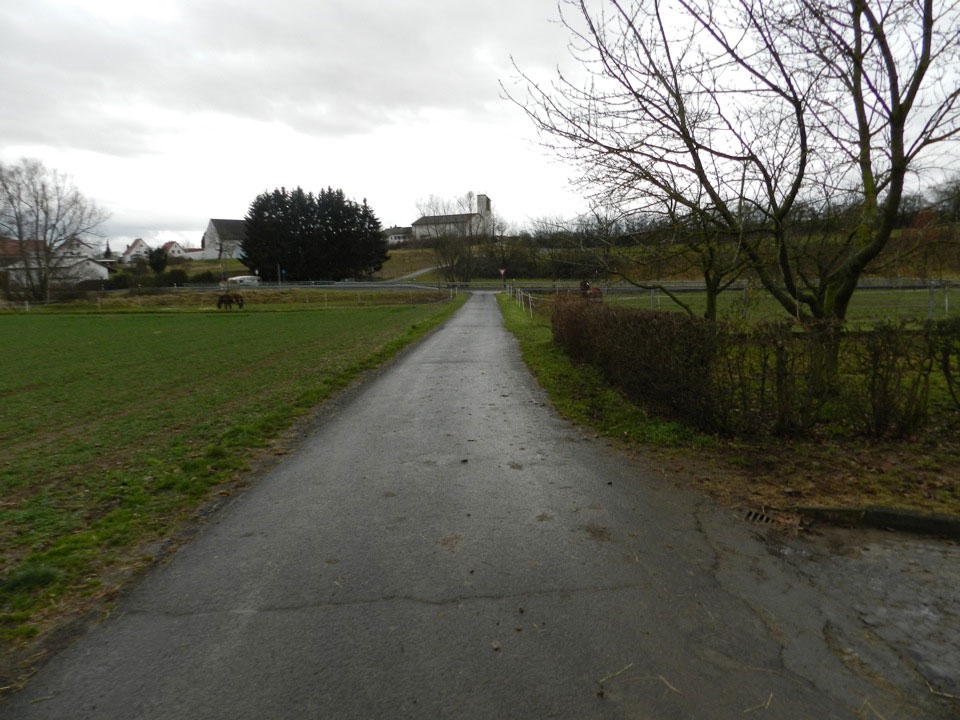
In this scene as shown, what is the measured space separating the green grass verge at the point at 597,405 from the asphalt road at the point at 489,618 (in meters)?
1.48

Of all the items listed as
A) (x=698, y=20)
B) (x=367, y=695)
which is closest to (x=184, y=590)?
(x=367, y=695)

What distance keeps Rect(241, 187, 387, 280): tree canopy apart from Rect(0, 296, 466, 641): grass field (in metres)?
56.5

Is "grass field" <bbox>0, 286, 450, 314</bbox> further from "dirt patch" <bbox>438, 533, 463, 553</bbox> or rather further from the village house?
"dirt patch" <bbox>438, 533, 463, 553</bbox>

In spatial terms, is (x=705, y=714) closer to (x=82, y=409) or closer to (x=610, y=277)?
(x=610, y=277)

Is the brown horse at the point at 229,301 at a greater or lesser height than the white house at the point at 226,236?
lesser

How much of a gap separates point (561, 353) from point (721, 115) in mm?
8922

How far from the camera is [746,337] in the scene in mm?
6094

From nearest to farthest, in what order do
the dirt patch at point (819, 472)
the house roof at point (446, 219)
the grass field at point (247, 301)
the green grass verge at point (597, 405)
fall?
1. the dirt patch at point (819, 472)
2. the green grass verge at point (597, 405)
3. the grass field at point (247, 301)
4. the house roof at point (446, 219)

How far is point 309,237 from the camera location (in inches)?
2921

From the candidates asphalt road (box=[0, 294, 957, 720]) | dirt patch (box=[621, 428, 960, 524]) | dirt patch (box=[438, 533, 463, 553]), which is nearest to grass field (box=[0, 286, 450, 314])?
dirt patch (box=[621, 428, 960, 524])

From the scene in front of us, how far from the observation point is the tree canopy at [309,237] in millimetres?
72875

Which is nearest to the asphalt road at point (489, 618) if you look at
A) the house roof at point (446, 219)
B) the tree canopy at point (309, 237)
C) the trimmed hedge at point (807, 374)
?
the trimmed hedge at point (807, 374)

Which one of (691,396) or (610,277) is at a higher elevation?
(610,277)

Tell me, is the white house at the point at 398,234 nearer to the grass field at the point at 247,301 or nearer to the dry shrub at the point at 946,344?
the grass field at the point at 247,301
